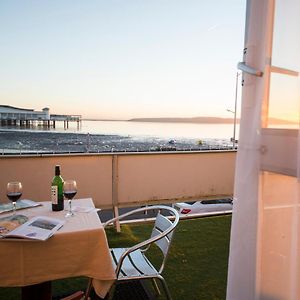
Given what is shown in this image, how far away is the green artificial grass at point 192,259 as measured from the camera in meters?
2.26

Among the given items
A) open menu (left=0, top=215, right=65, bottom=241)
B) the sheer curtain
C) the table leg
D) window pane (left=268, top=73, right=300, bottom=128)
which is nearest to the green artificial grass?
the table leg

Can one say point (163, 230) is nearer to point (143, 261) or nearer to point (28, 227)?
point (143, 261)

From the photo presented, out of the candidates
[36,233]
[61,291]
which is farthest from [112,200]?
[36,233]

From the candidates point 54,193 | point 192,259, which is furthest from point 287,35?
point 192,259

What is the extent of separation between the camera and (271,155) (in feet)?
3.39

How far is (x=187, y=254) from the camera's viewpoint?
2.94m

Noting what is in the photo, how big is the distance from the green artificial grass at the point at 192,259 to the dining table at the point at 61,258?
1029 millimetres

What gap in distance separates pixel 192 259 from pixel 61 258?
1802 mm

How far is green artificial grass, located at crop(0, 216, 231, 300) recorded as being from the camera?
2260 mm

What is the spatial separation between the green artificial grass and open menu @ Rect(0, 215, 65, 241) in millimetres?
1024

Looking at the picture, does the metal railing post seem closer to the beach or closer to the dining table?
the dining table

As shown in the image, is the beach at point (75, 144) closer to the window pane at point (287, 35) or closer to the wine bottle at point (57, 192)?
the wine bottle at point (57, 192)

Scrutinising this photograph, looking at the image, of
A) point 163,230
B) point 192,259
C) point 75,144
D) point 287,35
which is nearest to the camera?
point 287,35

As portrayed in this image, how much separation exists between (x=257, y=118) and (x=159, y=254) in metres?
2.22
